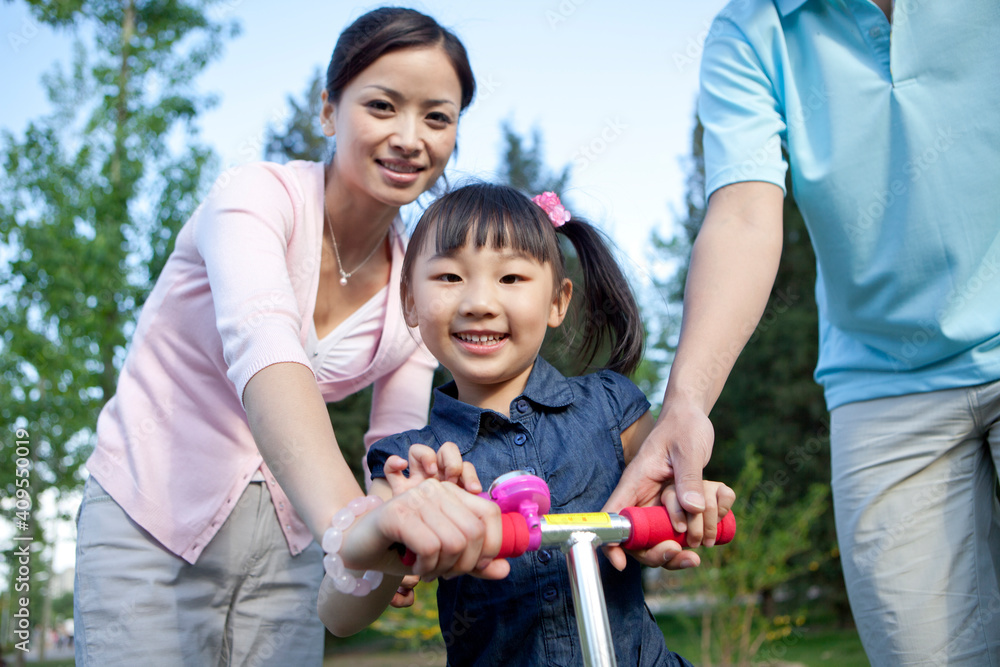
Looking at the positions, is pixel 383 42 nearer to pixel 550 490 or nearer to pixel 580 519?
pixel 550 490

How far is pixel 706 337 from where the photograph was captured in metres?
1.83

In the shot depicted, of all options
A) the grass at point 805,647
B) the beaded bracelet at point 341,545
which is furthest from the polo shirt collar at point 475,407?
the grass at point 805,647

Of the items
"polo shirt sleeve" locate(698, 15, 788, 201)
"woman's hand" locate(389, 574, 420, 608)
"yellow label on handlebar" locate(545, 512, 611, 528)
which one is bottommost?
"woman's hand" locate(389, 574, 420, 608)

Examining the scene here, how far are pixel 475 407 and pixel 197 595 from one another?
1076 millimetres

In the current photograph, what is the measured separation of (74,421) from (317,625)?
7.14 m

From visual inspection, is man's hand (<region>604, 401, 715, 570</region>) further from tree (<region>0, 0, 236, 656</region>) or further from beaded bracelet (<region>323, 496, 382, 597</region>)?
tree (<region>0, 0, 236, 656</region>)

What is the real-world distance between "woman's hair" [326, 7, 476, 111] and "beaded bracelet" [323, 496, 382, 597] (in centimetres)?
162

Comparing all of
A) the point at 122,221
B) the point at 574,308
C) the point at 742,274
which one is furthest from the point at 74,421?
the point at 742,274

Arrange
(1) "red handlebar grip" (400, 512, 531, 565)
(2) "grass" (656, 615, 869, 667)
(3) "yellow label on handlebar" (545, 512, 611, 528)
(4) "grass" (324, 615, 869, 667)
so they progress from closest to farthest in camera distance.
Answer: (1) "red handlebar grip" (400, 512, 531, 565) → (3) "yellow label on handlebar" (545, 512, 611, 528) → (2) "grass" (656, 615, 869, 667) → (4) "grass" (324, 615, 869, 667)

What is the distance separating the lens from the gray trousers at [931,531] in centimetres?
198

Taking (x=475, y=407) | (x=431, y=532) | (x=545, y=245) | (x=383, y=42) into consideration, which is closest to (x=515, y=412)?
(x=475, y=407)

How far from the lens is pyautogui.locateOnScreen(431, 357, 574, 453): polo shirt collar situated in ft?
6.45

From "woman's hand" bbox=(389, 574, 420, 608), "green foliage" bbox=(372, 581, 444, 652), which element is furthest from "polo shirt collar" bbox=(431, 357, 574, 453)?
"green foliage" bbox=(372, 581, 444, 652)

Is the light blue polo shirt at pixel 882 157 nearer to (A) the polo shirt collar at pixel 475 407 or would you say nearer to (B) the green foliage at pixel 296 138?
(A) the polo shirt collar at pixel 475 407
